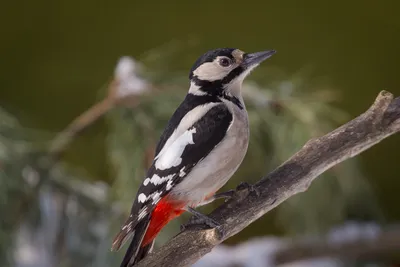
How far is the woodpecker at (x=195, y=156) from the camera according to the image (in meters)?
0.52

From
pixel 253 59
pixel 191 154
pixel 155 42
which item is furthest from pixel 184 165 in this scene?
pixel 155 42

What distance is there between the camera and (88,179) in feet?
4.04

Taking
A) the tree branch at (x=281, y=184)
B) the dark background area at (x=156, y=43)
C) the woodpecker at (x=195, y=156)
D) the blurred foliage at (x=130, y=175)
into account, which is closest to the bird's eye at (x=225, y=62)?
the woodpecker at (x=195, y=156)

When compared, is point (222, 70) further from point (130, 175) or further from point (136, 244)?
point (130, 175)

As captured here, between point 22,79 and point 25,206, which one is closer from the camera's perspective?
point 25,206

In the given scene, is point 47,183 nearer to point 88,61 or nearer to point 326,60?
point 88,61

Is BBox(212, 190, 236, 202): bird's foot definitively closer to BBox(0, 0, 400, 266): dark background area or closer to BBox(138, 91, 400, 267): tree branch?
BBox(138, 91, 400, 267): tree branch

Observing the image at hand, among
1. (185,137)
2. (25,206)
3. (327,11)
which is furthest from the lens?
(327,11)

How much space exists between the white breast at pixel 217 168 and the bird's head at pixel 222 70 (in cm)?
4

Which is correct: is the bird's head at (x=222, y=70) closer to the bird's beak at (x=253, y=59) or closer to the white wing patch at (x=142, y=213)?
the bird's beak at (x=253, y=59)

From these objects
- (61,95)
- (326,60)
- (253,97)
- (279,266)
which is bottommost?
(279,266)

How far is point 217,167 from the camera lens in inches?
20.5

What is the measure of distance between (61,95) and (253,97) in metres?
0.51

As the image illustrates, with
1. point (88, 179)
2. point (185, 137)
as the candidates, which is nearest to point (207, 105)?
point (185, 137)
